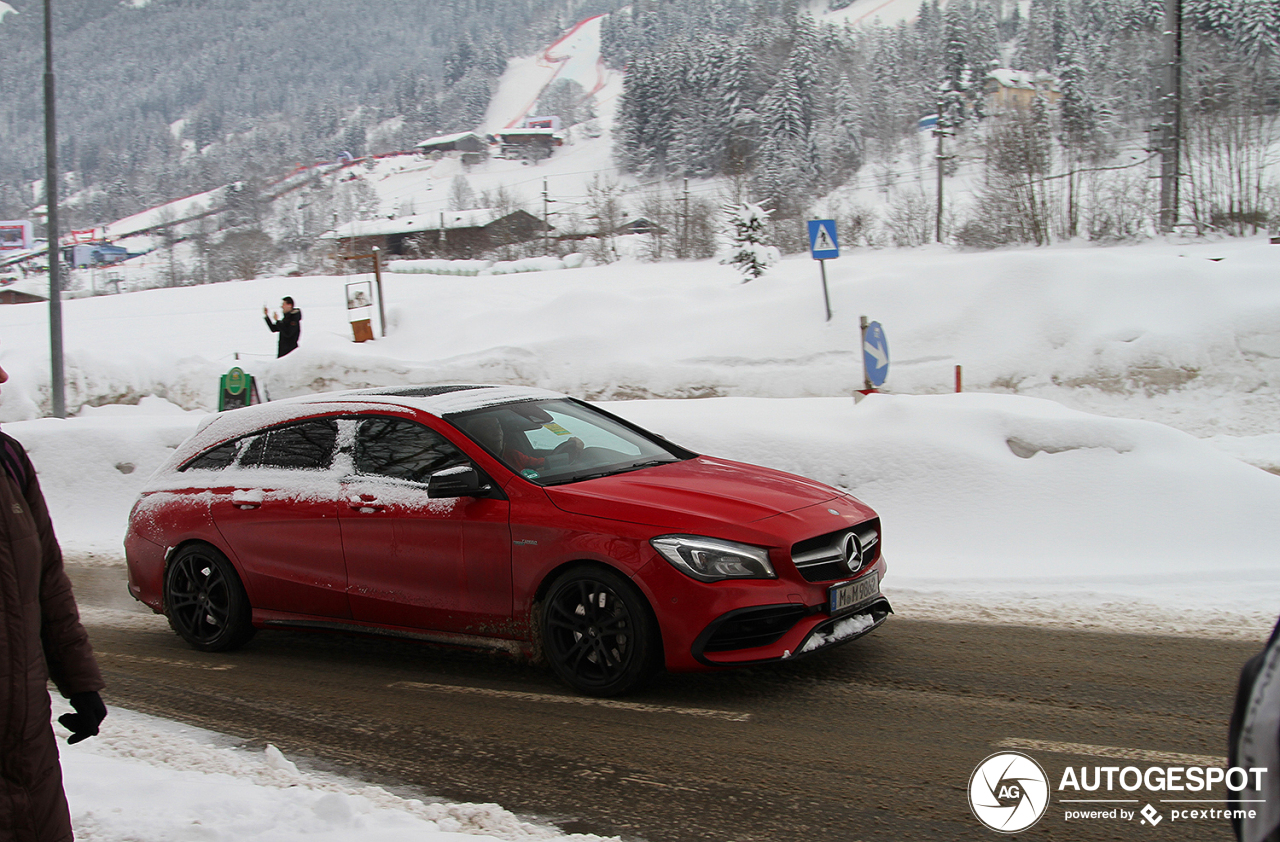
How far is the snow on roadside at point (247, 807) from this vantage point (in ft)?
10.7

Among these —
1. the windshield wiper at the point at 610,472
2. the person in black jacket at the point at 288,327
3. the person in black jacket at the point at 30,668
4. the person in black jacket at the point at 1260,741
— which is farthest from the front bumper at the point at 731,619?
the person in black jacket at the point at 288,327

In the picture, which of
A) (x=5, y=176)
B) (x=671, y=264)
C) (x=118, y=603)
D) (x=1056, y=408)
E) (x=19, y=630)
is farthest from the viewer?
(x=5, y=176)

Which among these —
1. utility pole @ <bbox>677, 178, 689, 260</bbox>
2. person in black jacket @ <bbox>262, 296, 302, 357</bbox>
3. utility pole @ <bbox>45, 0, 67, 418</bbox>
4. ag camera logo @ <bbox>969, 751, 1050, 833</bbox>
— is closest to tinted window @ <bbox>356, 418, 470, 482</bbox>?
ag camera logo @ <bbox>969, 751, 1050, 833</bbox>

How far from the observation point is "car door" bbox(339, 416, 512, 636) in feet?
16.4

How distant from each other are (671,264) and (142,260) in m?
81.1

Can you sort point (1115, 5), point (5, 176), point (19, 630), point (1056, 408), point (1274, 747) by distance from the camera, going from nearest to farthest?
1. point (1274, 747)
2. point (19, 630)
3. point (1056, 408)
4. point (1115, 5)
5. point (5, 176)

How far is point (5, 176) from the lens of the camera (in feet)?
556

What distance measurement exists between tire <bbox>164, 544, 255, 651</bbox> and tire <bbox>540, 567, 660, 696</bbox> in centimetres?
228

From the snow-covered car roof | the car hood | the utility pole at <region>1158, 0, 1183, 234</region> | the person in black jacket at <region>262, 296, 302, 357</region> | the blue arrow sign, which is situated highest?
the utility pole at <region>1158, 0, 1183, 234</region>

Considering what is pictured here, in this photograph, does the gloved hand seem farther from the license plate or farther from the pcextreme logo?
the license plate

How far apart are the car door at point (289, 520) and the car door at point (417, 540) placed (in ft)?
0.49

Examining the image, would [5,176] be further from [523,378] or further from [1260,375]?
[1260,375]

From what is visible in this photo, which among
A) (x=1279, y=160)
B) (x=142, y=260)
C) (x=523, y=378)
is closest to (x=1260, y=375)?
(x=523, y=378)

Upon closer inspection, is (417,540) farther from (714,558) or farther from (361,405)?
(714,558)
